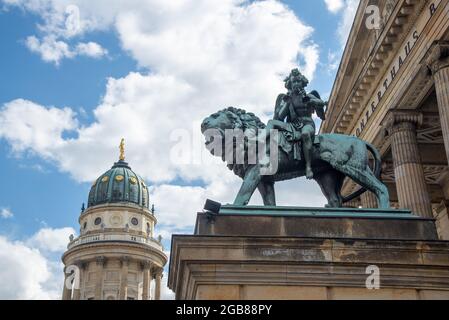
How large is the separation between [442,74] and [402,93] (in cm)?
443

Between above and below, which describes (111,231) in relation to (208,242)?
above

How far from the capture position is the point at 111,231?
97.1 metres

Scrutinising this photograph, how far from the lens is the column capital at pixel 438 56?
83.4 ft

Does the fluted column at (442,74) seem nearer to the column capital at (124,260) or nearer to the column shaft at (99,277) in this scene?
the column capital at (124,260)

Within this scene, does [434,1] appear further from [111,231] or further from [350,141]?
[111,231]

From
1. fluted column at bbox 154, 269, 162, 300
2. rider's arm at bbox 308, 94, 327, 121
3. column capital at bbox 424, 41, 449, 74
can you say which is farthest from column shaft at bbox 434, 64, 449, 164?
fluted column at bbox 154, 269, 162, 300

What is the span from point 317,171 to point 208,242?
3196 mm

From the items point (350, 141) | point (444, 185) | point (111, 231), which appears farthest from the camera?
point (111, 231)

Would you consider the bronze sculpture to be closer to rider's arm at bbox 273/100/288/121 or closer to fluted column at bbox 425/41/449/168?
rider's arm at bbox 273/100/288/121

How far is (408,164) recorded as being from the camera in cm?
2895

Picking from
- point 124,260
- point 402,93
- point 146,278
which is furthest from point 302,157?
point 146,278
